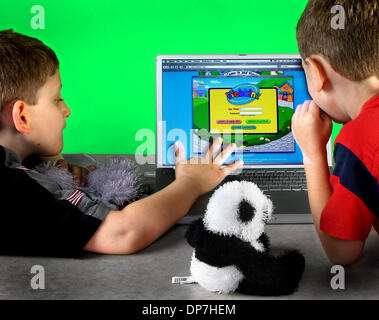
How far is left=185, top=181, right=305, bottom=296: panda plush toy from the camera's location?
63 cm

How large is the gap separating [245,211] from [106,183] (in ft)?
1.50

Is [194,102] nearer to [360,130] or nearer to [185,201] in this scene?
[185,201]

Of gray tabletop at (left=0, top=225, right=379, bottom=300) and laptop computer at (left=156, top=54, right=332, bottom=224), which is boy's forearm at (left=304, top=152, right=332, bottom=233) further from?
laptop computer at (left=156, top=54, right=332, bottom=224)

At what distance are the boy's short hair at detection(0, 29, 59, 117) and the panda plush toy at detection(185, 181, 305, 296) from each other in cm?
50

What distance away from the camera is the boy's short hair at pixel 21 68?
3.15 feet

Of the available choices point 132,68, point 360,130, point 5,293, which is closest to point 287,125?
point 360,130

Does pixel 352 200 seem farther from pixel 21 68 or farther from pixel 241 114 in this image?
pixel 21 68

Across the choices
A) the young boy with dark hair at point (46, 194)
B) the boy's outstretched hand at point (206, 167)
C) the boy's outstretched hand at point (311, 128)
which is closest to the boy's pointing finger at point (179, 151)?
the boy's outstretched hand at point (206, 167)

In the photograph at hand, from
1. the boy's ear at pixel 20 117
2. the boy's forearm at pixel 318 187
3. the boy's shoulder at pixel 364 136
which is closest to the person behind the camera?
the boy's shoulder at pixel 364 136

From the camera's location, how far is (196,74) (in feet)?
4.20

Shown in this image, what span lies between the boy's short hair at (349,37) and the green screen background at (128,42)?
55.0 inches

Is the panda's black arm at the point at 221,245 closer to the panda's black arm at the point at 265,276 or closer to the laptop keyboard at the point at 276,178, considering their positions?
the panda's black arm at the point at 265,276

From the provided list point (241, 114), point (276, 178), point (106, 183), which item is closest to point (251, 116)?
point (241, 114)
